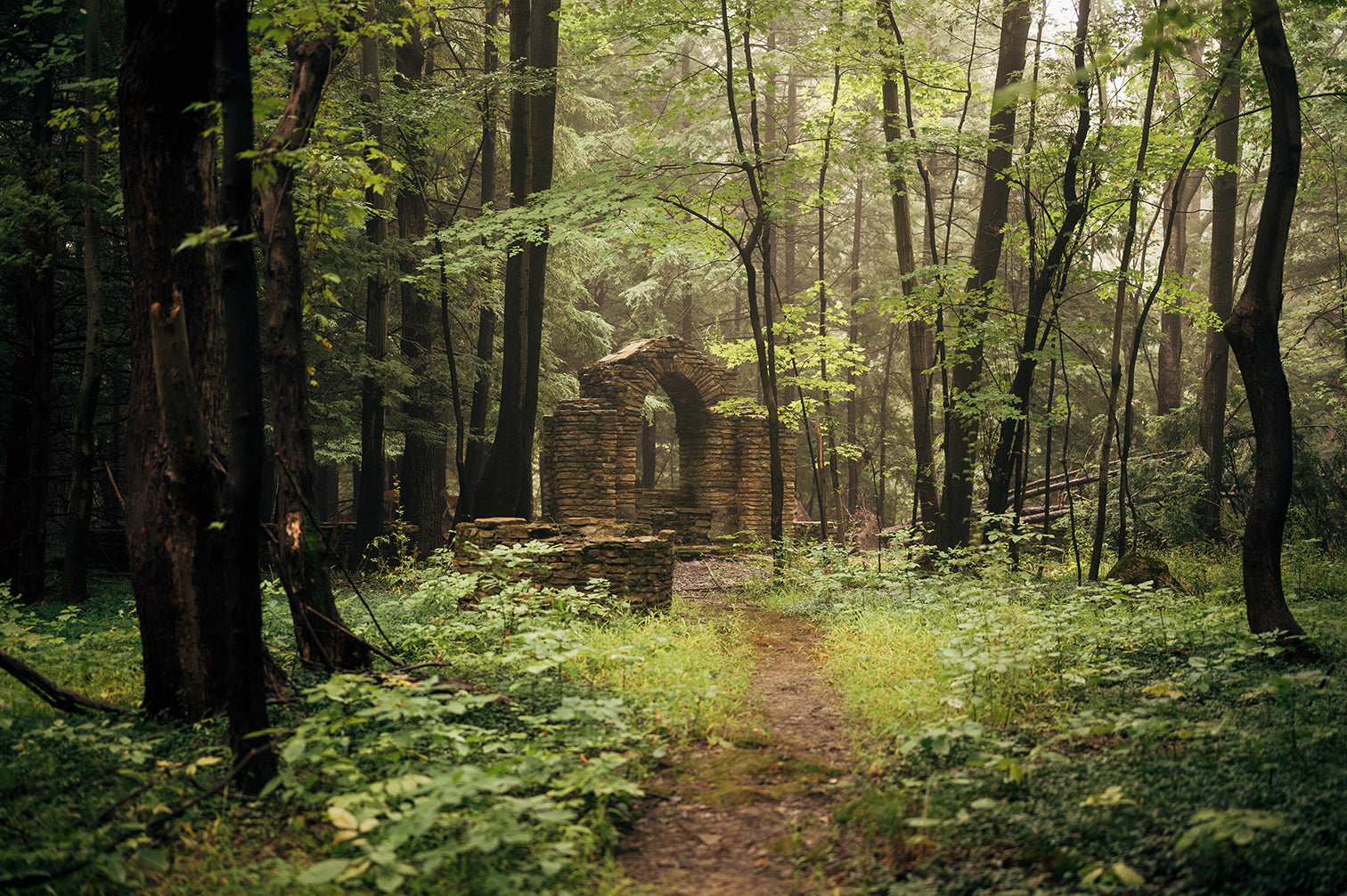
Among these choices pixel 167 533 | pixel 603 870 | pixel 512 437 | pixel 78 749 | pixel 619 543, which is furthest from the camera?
pixel 512 437

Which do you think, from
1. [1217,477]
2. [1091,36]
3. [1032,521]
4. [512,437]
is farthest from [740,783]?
[1032,521]

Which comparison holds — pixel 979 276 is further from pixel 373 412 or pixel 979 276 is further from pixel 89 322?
pixel 89 322

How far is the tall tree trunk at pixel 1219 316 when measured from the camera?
10.6m

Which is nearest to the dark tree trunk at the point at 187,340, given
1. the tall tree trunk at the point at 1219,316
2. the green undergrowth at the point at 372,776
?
the green undergrowth at the point at 372,776

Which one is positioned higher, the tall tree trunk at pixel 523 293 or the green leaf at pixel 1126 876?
the tall tree trunk at pixel 523 293

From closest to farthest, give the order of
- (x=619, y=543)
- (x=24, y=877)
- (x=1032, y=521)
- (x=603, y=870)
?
(x=24, y=877), (x=603, y=870), (x=619, y=543), (x=1032, y=521)

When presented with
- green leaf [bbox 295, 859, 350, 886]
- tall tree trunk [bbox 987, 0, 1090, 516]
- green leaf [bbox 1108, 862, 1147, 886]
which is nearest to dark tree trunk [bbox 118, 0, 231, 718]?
green leaf [bbox 295, 859, 350, 886]

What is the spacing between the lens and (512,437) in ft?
33.9

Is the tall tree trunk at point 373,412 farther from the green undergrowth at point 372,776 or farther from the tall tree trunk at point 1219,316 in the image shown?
the tall tree trunk at point 1219,316

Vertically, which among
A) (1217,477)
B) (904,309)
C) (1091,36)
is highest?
(1091,36)

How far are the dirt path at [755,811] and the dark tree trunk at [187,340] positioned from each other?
2351 mm

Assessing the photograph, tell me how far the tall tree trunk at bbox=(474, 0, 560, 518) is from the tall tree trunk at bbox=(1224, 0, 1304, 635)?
779cm

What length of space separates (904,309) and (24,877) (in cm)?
964

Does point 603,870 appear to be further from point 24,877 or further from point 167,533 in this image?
point 167,533
